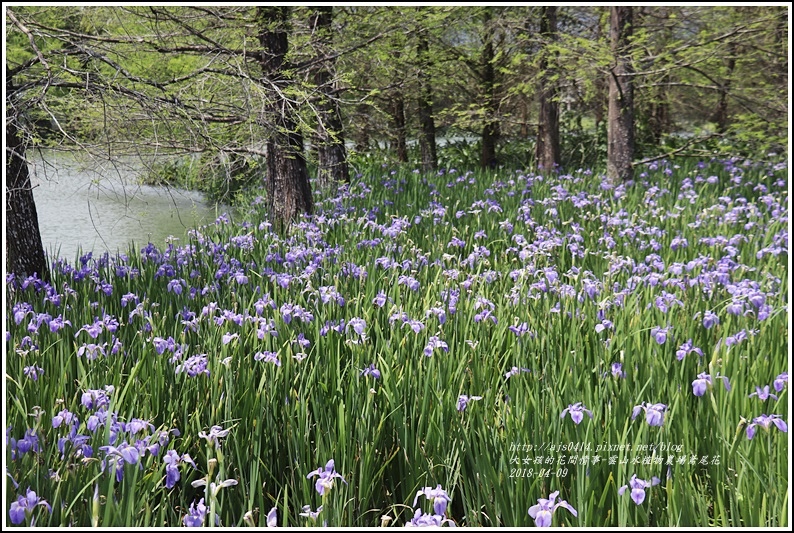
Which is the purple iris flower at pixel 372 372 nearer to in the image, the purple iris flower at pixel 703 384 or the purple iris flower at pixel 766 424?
the purple iris flower at pixel 703 384

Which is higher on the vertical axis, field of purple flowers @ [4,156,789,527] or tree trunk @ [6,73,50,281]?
tree trunk @ [6,73,50,281]

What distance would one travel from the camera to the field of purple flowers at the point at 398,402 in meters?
1.77

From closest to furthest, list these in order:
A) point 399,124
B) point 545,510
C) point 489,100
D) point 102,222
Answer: point 545,510
point 102,222
point 489,100
point 399,124

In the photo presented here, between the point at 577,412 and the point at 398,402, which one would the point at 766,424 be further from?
the point at 398,402

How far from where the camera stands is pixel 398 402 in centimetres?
234

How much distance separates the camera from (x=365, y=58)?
732 centimetres

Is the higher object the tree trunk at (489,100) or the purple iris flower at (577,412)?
the tree trunk at (489,100)

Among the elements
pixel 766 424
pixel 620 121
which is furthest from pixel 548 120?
pixel 766 424

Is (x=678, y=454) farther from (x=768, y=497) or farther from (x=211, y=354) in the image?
(x=211, y=354)

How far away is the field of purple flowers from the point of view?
1.77 m

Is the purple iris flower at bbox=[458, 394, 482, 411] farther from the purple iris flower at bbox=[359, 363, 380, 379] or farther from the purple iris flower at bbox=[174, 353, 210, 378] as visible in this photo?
the purple iris flower at bbox=[174, 353, 210, 378]

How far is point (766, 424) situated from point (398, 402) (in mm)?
1191

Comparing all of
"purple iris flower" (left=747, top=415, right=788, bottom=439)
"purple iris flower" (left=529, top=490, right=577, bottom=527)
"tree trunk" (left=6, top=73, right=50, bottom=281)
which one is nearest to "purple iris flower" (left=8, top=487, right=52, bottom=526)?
"purple iris flower" (left=529, top=490, right=577, bottom=527)

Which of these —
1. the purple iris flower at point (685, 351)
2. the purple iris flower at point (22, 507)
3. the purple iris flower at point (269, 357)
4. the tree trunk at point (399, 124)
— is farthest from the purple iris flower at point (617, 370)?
the tree trunk at point (399, 124)
